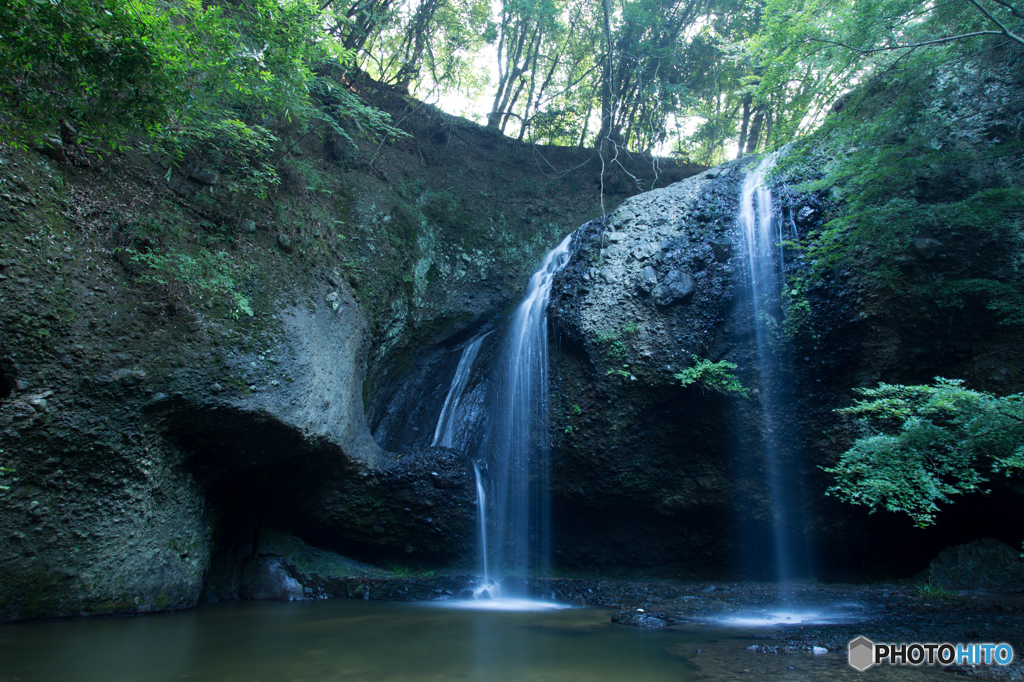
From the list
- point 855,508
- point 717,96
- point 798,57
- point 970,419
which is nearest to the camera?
point 970,419

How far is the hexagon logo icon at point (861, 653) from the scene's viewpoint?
3.91 m

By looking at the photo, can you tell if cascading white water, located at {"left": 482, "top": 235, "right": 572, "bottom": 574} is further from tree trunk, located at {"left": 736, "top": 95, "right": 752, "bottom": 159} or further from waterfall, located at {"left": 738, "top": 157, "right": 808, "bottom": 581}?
tree trunk, located at {"left": 736, "top": 95, "right": 752, "bottom": 159}

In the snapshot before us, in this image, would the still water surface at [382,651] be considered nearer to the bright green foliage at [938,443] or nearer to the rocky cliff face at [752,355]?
the bright green foliage at [938,443]

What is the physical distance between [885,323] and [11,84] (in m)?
10.4

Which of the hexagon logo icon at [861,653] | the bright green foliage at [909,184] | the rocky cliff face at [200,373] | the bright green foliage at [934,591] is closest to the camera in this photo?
the hexagon logo icon at [861,653]

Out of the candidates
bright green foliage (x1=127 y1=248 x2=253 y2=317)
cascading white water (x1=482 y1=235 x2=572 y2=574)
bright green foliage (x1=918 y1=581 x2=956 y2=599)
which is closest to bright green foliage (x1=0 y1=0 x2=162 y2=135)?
bright green foliage (x1=127 y1=248 x2=253 y2=317)

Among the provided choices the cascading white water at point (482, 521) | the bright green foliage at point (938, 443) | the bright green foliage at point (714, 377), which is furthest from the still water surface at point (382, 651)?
the bright green foliage at point (714, 377)

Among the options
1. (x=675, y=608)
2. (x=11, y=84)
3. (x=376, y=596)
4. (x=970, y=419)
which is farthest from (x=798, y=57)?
(x=376, y=596)

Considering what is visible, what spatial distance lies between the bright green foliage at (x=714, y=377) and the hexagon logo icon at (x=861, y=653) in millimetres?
3435

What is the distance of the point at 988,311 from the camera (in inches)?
255

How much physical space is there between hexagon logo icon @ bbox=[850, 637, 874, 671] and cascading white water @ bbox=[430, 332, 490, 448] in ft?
21.5

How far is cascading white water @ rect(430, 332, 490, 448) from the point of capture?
959 centimetres

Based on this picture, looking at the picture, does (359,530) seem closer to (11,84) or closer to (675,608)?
(675,608)

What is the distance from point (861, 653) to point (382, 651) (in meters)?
4.12
